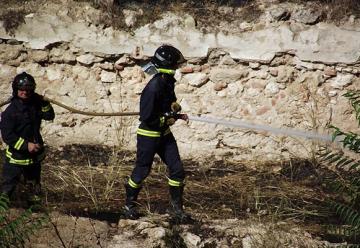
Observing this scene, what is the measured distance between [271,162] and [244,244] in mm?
2190

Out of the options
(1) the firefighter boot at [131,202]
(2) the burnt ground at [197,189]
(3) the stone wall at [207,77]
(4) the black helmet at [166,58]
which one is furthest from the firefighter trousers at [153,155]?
(3) the stone wall at [207,77]

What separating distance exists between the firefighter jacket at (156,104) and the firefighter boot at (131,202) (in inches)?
21.6

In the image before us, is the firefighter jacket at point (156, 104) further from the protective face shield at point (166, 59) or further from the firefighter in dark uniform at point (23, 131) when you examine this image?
the firefighter in dark uniform at point (23, 131)

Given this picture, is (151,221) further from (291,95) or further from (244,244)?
(291,95)

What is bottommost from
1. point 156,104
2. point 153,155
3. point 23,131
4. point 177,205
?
point 177,205

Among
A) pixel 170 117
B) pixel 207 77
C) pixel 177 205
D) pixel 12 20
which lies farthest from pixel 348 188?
pixel 12 20

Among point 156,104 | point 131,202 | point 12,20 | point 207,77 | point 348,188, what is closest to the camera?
point 348,188

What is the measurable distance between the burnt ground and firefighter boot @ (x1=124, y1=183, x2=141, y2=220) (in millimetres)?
175

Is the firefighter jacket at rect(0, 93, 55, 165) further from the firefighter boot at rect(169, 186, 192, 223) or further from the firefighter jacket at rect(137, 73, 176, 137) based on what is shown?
the firefighter boot at rect(169, 186, 192, 223)

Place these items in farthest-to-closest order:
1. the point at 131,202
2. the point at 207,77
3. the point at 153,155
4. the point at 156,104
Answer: the point at 207,77
the point at 131,202
the point at 153,155
the point at 156,104

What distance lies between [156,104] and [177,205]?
1.01 m

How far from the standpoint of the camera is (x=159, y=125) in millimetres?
4918

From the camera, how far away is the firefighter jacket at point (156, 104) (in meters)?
4.84

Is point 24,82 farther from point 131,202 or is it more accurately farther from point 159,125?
point 131,202
